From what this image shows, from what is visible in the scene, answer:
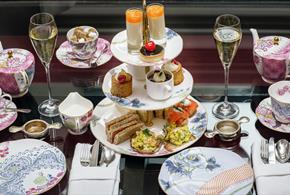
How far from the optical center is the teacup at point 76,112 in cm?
161

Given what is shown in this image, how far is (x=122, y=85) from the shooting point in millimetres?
1604

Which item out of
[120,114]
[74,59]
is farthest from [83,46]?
[120,114]

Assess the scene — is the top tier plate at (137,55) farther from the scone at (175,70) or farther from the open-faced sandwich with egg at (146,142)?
the open-faced sandwich with egg at (146,142)

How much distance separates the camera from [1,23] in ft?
7.42

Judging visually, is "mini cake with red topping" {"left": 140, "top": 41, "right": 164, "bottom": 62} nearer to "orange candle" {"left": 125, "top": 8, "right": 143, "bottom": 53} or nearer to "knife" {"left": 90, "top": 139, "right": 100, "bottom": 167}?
"orange candle" {"left": 125, "top": 8, "right": 143, "bottom": 53}

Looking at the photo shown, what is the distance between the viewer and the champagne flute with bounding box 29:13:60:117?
66.1 inches

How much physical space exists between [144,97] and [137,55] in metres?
0.11

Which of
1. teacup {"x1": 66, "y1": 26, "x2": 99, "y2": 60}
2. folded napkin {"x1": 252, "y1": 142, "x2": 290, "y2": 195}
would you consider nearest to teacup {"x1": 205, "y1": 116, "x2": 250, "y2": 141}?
folded napkin {"x1": 252, "y1": 142, "x2": 290, "y2": 195}

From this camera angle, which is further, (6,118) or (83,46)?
(83,46)

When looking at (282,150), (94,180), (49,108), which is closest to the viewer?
(94,180)

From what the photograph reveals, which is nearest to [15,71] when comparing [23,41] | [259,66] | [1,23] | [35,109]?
[35,109]

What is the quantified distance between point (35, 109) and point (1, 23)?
65 centimetres

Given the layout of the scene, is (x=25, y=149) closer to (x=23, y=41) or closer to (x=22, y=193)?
(x=22, y=193)

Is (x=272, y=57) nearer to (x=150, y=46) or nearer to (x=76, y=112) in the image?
(x=150, y=46)
